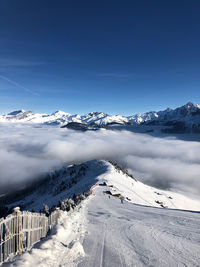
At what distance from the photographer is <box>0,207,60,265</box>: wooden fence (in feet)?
19.6

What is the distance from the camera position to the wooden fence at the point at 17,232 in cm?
598

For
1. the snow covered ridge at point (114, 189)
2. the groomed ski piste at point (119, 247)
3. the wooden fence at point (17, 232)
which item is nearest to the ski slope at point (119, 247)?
the groomed ski piste at point (119, 247)

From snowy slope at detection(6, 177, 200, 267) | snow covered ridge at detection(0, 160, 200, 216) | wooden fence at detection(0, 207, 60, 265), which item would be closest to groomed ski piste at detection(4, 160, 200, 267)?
snowy slope at detection(6, 177, 200, 267)

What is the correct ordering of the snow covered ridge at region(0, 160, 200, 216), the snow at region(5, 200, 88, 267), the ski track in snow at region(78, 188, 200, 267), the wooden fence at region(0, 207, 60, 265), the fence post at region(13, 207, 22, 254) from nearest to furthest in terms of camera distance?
the snow at region(5, 200, 88, 267) → the wooden fence at region(0, 207, 60, 265) → the fence post at region(13, 207, 22, 254) → the ski track in snow at region(78, 188, 200, 267) → the snow covered ridge at region(0, 160, 200, 216)

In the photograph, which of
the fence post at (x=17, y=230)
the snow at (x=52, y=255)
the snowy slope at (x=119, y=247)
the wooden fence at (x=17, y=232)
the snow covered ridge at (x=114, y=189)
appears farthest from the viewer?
the snow covered ridge at (x=114, y=189)

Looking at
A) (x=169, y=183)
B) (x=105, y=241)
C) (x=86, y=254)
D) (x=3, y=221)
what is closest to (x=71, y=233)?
(x=105, y=241)

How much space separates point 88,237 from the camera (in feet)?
33.8

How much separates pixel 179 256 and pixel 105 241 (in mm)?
3754

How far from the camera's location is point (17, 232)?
6.63 metres

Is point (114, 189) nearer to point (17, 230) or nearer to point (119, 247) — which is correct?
point (119, 247)

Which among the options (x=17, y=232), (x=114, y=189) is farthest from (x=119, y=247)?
(x=114, y=189)

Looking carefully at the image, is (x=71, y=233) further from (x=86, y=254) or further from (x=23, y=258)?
(x=23, y=258)

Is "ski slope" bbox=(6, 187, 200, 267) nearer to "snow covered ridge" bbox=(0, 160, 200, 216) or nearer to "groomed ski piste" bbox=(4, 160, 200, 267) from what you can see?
"groomed ski piste" bbox=(4, 160, 200, 267)

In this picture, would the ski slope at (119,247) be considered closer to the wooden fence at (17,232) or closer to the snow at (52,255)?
the snow at (52,255)
